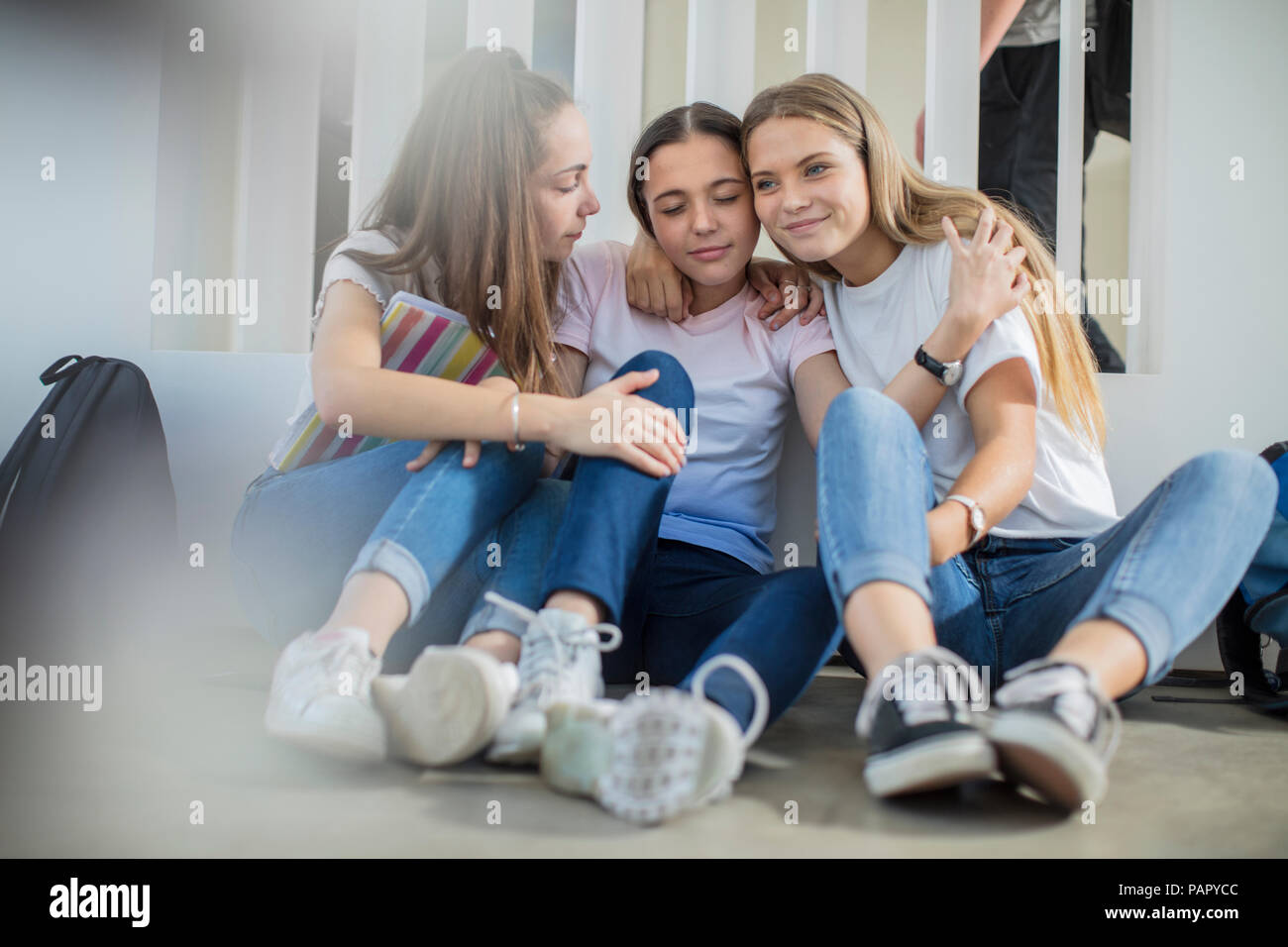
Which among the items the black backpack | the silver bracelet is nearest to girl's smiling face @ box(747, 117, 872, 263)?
the silver bracelet

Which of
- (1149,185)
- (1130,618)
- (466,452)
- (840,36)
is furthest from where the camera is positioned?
(840,36)

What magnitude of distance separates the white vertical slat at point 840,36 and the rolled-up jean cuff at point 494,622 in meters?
1.17

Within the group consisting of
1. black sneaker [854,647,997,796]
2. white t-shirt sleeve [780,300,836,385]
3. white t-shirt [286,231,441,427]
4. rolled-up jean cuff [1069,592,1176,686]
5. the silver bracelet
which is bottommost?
black sneaker [854,647,997,796]

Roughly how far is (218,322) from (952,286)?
2.01 meters

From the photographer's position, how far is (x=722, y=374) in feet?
4.30

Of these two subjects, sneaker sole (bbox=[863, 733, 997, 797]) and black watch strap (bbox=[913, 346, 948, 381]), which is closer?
sneaker sole (bbox=[863, 733, 997, 797])

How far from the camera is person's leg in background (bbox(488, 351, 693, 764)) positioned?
2.63ft

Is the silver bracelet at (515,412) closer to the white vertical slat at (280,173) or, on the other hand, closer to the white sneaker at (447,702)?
the white sneaker at (447,702)

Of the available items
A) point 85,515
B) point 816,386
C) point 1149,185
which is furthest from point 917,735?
point 1149,185

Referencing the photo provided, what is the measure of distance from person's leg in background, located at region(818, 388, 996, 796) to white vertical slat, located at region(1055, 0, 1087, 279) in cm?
92

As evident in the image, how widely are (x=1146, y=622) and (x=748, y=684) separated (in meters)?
0.33

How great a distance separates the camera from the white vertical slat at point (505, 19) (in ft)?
5.53

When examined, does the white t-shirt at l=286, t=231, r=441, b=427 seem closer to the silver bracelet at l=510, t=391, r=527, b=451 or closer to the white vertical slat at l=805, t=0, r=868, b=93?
the silver bracelet at l=510, t=391, r=527, b=451

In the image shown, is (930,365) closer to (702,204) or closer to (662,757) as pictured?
(702,204)
